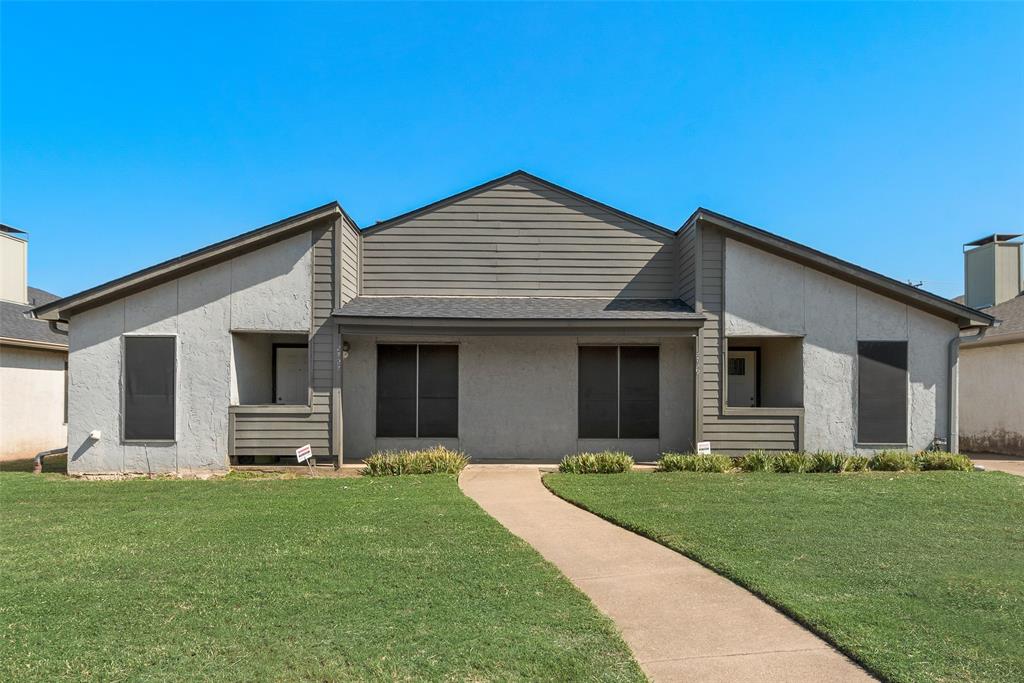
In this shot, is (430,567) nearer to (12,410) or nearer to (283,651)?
(283,651)

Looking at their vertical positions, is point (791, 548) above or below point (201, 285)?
below

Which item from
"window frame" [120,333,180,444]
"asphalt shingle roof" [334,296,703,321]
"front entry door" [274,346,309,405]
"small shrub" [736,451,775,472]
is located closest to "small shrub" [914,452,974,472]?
"small shrub" [736,451,775,472]

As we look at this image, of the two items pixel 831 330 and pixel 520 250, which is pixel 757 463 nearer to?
pixel 831 330

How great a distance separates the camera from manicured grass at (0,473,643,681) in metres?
3.59

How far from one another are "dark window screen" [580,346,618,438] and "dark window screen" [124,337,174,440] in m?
7.96

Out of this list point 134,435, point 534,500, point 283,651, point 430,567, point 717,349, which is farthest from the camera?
point 717,349

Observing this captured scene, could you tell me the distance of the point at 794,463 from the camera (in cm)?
1148

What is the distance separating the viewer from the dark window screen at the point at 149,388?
1159 centimetres

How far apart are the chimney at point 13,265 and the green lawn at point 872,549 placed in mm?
15750

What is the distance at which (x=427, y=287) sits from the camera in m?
13.5

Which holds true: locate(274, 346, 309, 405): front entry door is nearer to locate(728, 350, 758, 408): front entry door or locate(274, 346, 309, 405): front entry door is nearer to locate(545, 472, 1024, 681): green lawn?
locate(545, 472, 1024, 681): green lawn

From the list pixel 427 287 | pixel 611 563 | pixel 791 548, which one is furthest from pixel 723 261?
pixel 611 563

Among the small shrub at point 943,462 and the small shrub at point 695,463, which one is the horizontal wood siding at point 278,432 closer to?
the small shrub at point 695,463

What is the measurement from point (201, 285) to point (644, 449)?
366 inches
